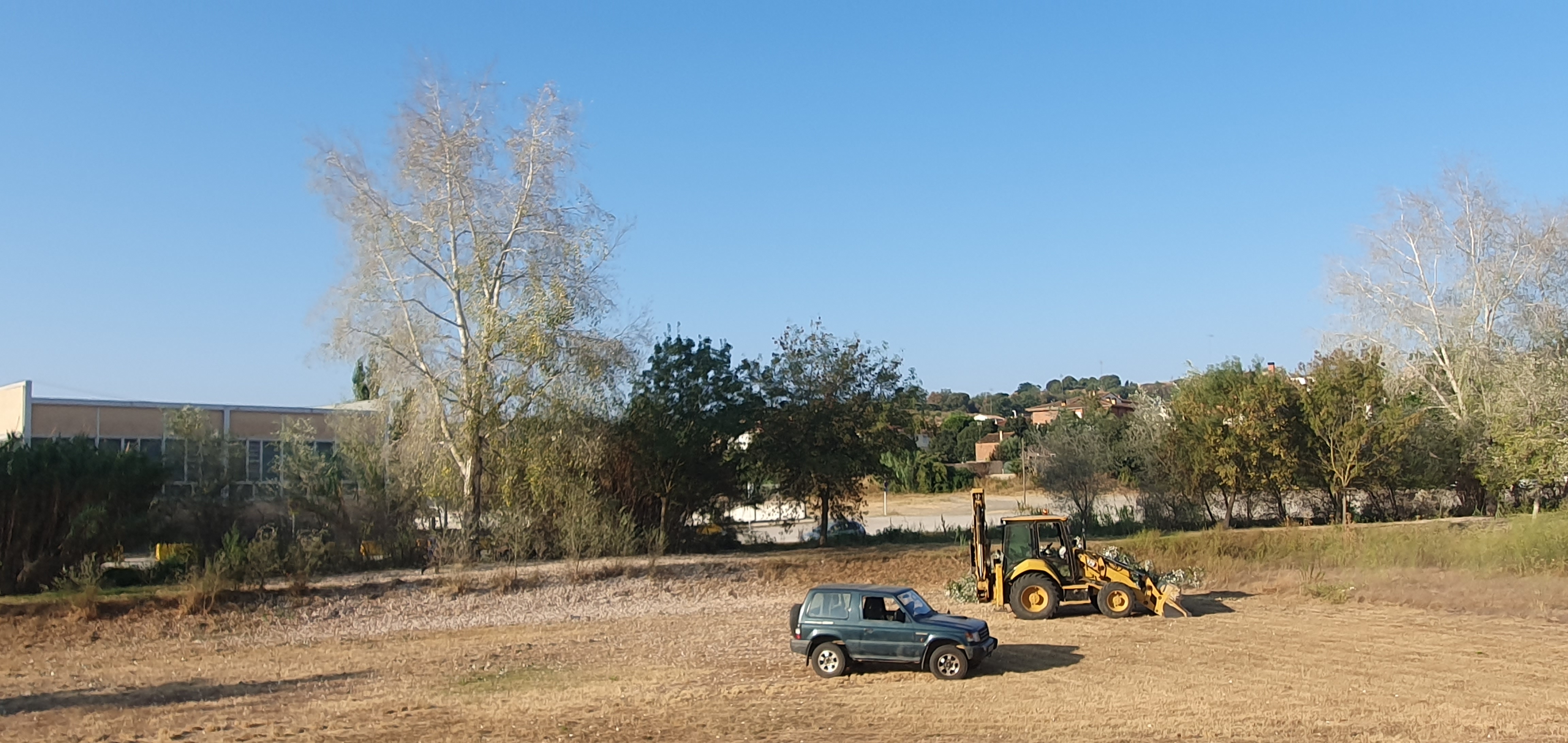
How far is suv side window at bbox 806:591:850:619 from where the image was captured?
16.7 metres

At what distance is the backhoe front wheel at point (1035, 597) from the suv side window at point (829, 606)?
6127 millimetres

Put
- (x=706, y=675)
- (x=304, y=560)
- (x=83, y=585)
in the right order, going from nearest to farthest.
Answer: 1. (x=706, y=675)
2. (x=83, y=585)
3. (x=304, y=560)

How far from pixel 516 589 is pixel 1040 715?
15866 mm

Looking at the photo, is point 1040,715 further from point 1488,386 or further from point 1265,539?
point 1488,386

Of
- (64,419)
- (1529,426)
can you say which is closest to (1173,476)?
(1529,426)

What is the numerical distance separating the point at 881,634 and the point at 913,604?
0.79 m

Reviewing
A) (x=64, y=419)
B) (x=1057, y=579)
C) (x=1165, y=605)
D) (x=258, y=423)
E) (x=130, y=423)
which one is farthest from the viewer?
(x=258, y=423)

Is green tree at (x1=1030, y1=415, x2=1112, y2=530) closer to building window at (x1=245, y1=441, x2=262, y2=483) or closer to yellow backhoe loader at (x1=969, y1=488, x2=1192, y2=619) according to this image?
yellow backhoe loader at (x1=969, y1=488, x2=1192, y2=619)

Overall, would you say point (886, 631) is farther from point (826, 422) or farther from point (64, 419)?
point (64, 419)

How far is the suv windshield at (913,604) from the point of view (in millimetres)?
16688

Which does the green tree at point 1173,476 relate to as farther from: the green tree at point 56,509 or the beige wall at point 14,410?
the beige wall at point 14,410

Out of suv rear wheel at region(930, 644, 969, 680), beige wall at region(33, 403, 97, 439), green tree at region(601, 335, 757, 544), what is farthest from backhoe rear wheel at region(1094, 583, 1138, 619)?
beige wall at region(33, 403, 97, 439)

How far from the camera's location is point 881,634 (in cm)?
1647

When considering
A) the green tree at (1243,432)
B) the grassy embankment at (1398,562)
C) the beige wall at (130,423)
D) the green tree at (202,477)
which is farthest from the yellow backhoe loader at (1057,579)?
the beige wall at (130,423)
